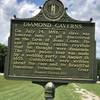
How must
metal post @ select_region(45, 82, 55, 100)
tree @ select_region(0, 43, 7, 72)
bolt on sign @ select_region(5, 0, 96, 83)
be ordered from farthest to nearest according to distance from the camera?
tree @ select_region(0, 43, 7, 72)
bolt on sign @ select_region(5, 0, 96, 83)
metal post @ select_region(45, 82, 55, 100)

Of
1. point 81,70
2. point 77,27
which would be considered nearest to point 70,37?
point 77,27

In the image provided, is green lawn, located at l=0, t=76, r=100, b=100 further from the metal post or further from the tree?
the tree

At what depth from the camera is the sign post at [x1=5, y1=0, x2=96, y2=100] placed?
36.5ft

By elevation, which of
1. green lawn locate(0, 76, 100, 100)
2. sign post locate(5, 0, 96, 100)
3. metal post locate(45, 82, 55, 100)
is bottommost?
green lawn locate(0, 76, 100, 100)

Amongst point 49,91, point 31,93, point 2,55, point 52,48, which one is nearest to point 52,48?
point 52,48

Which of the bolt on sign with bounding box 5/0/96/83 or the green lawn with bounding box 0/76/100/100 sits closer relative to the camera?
the bolt on sign with bounding box 5/0/96/83

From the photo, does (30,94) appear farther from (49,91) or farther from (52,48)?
(49,91)

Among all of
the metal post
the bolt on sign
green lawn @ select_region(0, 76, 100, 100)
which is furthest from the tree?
the metal post

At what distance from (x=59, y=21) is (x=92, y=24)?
104 cm

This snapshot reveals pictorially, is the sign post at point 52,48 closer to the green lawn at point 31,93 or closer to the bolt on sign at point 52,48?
the bolt on sign at point 52,48

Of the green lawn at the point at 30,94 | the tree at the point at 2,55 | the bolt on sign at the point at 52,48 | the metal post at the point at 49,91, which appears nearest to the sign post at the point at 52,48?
the bolt on sign at the point at 52,48

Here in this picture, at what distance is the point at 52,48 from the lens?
11242 millimetres

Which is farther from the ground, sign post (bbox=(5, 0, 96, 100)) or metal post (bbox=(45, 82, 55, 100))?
sign post (bbox=(5, 0, 96, 100))

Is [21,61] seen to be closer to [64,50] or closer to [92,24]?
[64,50]
